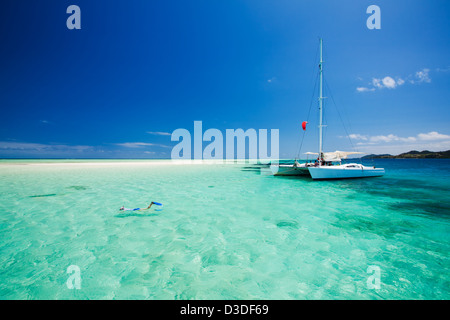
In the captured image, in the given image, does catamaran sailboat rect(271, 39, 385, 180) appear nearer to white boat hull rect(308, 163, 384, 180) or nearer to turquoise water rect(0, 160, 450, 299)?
white boat hull rect(308, 163, 384, 180)

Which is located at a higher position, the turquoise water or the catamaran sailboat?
the catamaran sailboat

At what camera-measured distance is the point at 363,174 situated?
78.8 ft

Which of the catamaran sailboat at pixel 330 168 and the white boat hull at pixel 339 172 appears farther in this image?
the catamaran sailboat at pixel 330 168

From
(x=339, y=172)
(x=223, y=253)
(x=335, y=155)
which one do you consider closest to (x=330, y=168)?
(x=339, y=172)

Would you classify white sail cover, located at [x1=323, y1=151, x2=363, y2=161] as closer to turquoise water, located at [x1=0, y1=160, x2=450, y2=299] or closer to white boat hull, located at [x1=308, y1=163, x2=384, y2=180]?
white boat hull, located at [x1=308, y1=163, x2=384, y2=180]

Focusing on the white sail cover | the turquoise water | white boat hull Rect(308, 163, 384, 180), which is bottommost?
the turquoise water

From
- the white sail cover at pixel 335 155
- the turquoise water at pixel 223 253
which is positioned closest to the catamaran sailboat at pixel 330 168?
the white sail cover at pixel 335 155

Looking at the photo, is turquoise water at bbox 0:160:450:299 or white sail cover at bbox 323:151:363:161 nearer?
turquoise water at bbox 0:160:450:299

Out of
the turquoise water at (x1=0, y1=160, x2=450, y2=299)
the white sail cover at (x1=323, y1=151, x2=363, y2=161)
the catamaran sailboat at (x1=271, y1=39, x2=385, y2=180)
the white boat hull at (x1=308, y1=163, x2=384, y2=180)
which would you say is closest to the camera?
the turquoise water at (x1=0, y1=160, x2=450, y2=299)

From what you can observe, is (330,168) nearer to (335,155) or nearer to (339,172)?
(339,172)

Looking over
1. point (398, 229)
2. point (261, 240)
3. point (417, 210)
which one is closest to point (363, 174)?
point (417, 210)

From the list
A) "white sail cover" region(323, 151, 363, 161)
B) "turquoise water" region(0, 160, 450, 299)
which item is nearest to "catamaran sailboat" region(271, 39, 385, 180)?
"white sail cover" region(323, 151, 363, 161)

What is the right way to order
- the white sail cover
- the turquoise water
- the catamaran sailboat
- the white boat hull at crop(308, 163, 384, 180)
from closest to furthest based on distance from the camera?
1. the turquoise water
2. the white boat hull at crop(308, 163, 384, 180)
3. the catamaran sailboat
4. the white sail cover

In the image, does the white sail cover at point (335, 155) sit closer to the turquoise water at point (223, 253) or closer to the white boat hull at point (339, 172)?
the white boat hull at point (339, 172)
